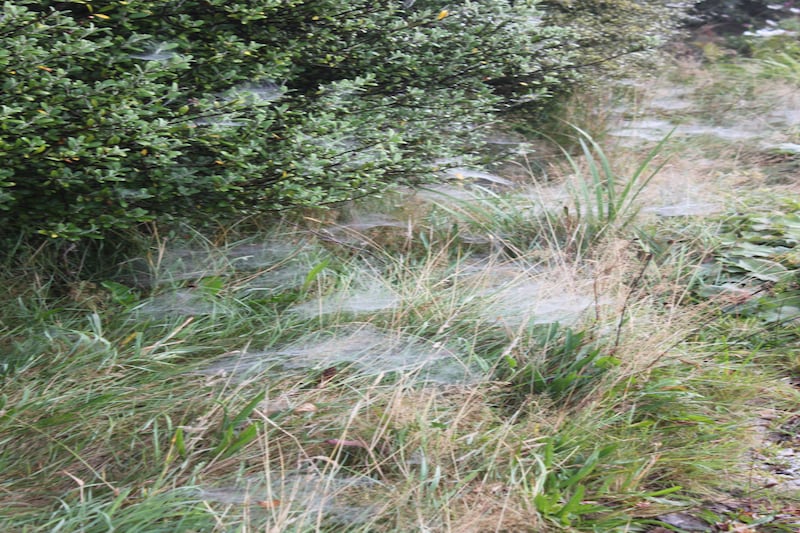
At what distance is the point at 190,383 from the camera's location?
9.00 ft

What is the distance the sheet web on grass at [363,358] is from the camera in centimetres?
288

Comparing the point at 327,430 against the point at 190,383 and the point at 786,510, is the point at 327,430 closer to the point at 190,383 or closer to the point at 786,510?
the point at 190,383

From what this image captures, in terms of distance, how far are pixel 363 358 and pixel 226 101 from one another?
115cm

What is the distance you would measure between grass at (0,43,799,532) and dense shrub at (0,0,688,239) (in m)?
0.38

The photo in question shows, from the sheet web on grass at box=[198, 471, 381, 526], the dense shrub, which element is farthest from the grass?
the dense shrub

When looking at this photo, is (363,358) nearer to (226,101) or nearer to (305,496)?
(305,496)

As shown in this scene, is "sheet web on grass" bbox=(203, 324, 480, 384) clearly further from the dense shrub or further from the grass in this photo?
the dense shrub

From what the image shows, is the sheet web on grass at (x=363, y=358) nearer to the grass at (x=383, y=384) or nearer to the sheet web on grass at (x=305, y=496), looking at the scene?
the grass at (x=383, y=384)

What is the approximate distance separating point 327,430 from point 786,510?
157cm

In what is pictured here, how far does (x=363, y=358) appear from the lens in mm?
2943

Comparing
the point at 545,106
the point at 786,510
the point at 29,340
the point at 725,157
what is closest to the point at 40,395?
the point at 29,340

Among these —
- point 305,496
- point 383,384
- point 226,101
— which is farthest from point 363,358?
point 226,101

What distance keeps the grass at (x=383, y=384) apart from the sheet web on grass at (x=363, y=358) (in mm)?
11

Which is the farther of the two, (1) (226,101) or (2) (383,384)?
(1) (226,101)
